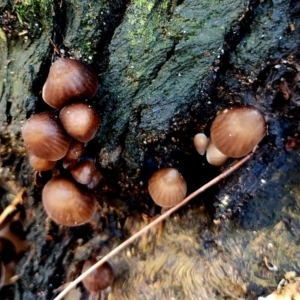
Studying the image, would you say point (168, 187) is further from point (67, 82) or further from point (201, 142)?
point (67, 82)

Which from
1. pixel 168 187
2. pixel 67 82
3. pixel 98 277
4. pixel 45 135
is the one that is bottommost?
pixel 98 277

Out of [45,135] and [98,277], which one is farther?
[98,277]

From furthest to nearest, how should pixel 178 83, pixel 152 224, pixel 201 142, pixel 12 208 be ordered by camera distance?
1. pixel 12 208
2. pixel 152 224
3. pixel 201 142
4. pixel 178 83

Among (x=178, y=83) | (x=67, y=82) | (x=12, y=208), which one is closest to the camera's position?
(x=67, y=82)

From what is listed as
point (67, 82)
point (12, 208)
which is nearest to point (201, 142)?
point (67, 82)

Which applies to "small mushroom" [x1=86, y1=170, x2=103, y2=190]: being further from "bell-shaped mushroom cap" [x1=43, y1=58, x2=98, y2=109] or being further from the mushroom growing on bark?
the mushroom growing on bark

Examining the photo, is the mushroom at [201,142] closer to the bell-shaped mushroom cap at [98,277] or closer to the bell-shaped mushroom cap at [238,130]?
the bell-shaped mushroom cap at [238,130]

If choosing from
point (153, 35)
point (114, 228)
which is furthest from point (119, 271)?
point (153, 35)
